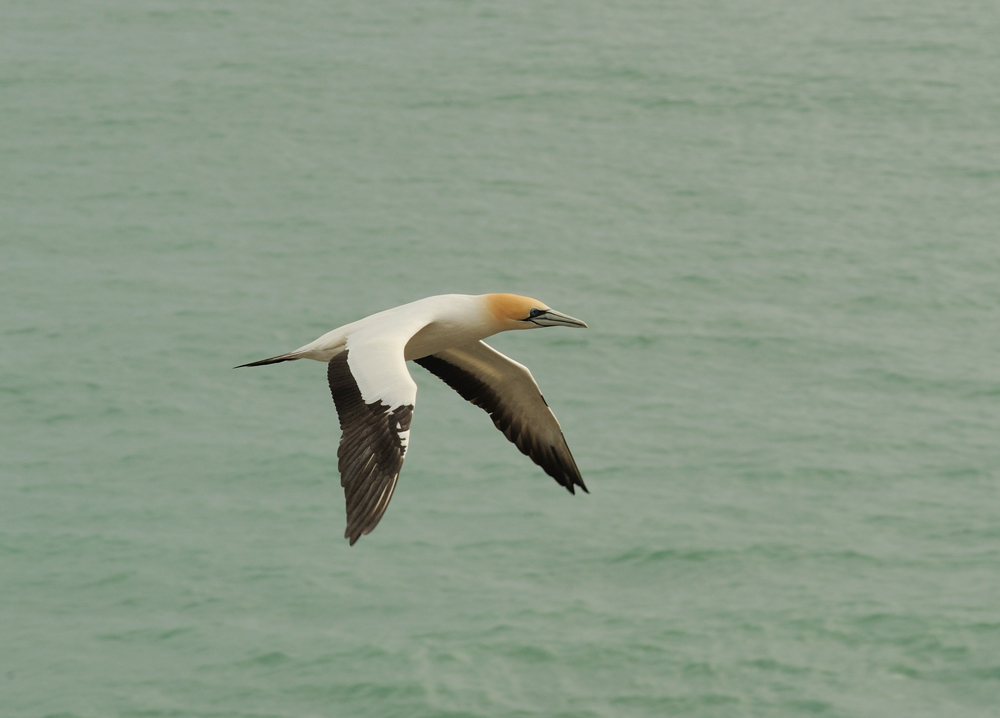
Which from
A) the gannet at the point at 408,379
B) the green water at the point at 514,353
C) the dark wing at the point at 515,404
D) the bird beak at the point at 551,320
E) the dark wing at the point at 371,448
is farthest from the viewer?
the green water at the point at 514,353

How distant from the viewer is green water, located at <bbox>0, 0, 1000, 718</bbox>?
25422mm

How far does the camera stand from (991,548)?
28.8 meters

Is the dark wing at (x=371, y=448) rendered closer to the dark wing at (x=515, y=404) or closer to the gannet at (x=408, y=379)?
the gannet at (x=408, y=379)

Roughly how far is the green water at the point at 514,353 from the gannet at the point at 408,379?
9.88 meters

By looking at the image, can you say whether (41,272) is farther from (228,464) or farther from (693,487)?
(693,487)

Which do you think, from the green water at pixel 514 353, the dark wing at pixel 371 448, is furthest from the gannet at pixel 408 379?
the green water at pixel 514 353

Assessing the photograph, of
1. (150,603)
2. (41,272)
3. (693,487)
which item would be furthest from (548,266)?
(150,603)

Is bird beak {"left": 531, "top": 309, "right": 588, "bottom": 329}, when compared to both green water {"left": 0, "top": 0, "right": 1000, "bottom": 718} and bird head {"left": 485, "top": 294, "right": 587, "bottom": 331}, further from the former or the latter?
green water {"left": 0, "top": 0, "right": 1000, "bottom": 718}

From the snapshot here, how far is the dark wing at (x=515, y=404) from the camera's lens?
1492cm

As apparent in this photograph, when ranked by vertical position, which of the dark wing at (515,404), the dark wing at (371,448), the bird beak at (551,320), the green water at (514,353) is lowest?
the green water at (514,353)

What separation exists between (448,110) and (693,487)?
18.7 meters

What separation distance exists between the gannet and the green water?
9.88 metres

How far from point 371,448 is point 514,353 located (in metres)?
23.5

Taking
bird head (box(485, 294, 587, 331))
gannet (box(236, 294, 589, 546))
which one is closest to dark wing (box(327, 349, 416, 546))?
gannet (box(236, 294, 589, 546))
